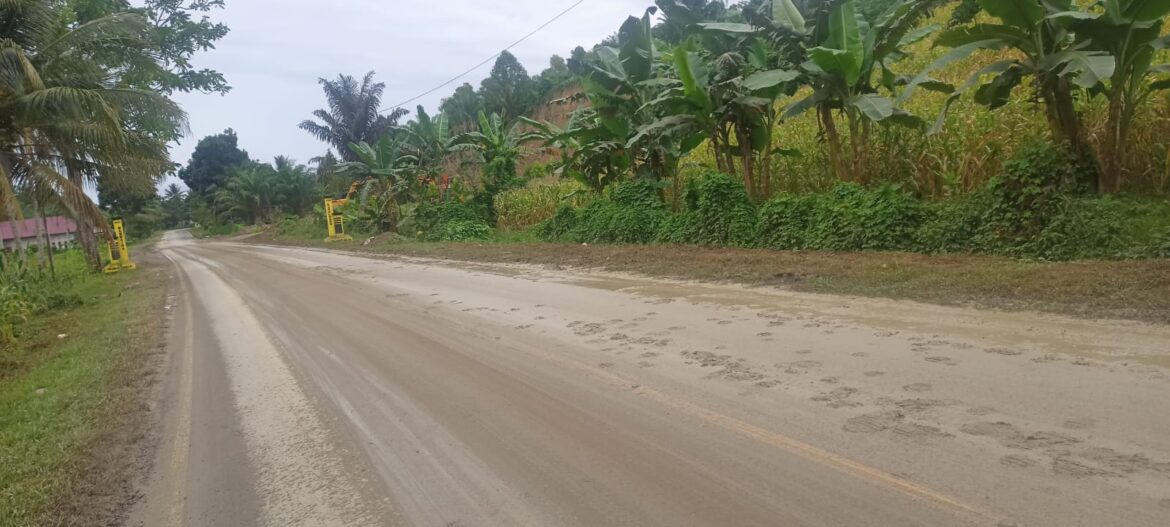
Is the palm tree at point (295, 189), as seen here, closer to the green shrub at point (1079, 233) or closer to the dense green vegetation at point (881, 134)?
the dense green vegetation at point (881, 134)

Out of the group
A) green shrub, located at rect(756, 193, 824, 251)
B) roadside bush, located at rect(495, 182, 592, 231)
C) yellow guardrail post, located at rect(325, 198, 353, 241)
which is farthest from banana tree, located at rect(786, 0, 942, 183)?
yellow guardrail post, located at rect(325, 198, 353, 241)

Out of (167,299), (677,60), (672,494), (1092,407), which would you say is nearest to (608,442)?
(672,494)

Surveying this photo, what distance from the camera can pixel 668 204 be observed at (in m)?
16.4

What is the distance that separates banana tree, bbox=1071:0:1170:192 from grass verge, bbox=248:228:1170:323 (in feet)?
6.32

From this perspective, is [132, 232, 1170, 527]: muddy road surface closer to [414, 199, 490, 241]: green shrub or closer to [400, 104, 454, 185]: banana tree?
[414, 199, 490, 241]: green shrub

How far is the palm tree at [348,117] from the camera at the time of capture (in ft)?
153

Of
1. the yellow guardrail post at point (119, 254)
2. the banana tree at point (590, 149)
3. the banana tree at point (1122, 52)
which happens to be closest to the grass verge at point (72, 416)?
the banana tree at point (1122, 52)

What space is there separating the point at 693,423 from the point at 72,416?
5.29m

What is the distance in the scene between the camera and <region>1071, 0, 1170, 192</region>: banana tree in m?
7.79

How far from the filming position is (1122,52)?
8.25 m

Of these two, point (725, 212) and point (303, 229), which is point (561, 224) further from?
point (303, 229)

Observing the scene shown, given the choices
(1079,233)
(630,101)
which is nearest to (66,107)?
(630,101)

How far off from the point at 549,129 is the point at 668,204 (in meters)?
4.48

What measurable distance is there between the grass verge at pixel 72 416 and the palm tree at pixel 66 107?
430cm
